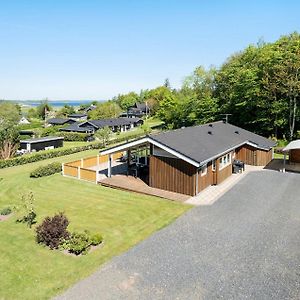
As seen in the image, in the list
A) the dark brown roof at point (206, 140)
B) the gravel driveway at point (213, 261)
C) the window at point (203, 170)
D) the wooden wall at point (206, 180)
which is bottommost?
the gravel driveway at point (213, 261)

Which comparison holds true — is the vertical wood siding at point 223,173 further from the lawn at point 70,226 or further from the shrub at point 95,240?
the shrub at point 95,240

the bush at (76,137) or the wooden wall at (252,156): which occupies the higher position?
the wooden wall at (252,156)

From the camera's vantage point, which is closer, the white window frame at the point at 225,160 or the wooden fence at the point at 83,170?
the white window frame at the point at 225,160

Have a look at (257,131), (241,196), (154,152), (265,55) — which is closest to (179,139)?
(154,152)

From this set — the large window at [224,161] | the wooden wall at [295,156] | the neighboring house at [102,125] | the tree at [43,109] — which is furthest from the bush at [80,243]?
the tree at [43,109]

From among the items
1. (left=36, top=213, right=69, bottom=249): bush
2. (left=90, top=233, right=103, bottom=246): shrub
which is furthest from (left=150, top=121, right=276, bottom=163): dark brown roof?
(left=36, top=213, right=69, bottom=249): bush

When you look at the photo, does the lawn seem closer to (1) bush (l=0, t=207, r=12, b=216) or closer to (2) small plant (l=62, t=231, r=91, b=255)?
(2) small plant (l=62, t=231, r=91, b=255)
